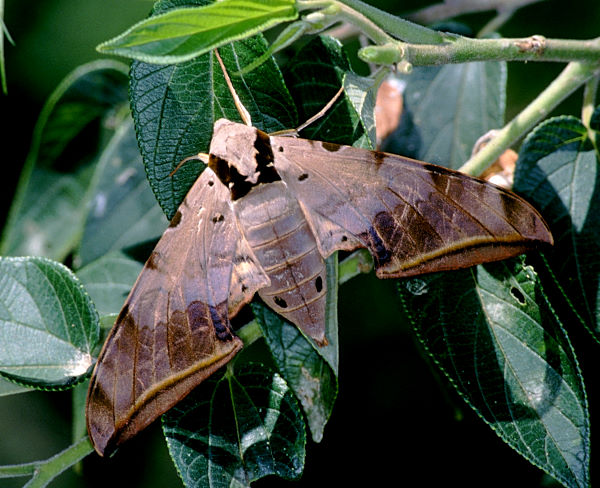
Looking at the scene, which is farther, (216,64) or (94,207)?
(94,207)

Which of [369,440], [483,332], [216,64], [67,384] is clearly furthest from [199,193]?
[369,440]

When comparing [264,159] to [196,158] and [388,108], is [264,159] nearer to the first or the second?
[196,158]

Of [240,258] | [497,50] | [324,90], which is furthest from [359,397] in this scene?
[497,50]

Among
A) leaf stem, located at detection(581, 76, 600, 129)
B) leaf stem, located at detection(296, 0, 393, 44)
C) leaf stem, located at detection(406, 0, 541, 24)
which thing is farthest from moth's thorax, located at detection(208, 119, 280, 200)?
leaf stem, located at detection(406, 0, 541, 24)

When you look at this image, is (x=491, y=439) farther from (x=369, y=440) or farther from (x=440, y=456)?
(x=369, y=440)

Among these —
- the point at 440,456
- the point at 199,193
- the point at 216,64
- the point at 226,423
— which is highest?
the point at 216,64

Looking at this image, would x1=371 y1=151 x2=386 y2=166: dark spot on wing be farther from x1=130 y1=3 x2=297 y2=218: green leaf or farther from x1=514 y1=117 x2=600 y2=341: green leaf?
x1=514 y1=117 x2=600 y2=341: green leaf
